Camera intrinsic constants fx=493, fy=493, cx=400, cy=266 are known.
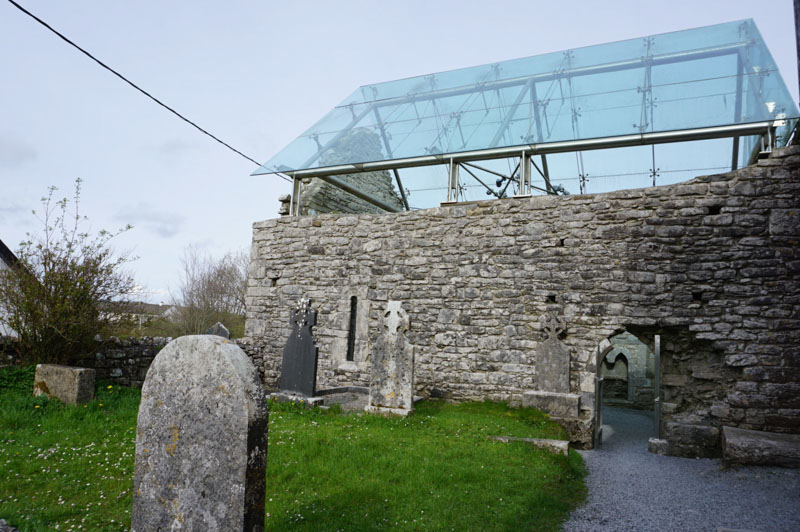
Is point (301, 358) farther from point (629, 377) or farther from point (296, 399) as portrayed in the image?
point (629, 377)

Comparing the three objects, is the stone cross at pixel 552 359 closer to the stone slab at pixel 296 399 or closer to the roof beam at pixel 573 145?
the roof beam at pixel 573 145

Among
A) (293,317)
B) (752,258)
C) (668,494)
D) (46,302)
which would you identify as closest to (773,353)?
(752,258)

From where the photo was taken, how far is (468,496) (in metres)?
4.07

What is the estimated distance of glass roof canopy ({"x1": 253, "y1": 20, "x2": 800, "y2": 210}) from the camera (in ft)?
26.5

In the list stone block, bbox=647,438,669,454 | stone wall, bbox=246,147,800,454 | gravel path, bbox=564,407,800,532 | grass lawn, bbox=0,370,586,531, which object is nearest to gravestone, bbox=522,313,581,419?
stone wall, bbox=246,147,800,454

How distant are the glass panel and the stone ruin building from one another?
0.13 ft

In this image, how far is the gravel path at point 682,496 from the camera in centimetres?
420

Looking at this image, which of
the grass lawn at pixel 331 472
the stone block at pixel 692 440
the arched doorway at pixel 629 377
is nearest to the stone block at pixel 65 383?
the grass lawn at pixel 331 472

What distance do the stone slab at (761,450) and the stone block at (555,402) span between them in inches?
71.8

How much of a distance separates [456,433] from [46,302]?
18.8ft

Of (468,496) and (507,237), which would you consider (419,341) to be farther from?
(468,496)

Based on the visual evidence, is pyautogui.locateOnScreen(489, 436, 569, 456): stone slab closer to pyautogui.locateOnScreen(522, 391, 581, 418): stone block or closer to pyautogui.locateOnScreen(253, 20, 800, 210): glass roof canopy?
pyautogui.locateOnScreen(522, 391, 581, 418): stone block

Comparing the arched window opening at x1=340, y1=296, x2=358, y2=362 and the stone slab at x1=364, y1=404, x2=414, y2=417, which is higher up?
the arched window opening at x1=340, y1=296, x2=358, y2=362

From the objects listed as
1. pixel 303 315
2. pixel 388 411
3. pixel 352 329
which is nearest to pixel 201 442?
pixel 388 411
